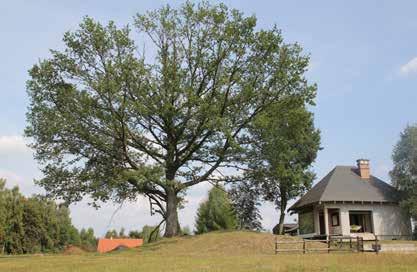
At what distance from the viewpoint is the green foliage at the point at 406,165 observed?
43.3 meters

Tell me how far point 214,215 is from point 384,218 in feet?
67.9

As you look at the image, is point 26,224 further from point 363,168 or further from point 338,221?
point 363,168

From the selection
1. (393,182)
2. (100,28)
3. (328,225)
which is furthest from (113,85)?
(393,182)

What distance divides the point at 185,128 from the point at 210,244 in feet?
27.1

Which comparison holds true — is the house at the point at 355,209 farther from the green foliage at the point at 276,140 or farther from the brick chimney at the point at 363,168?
the green foliage at the point at 276,140

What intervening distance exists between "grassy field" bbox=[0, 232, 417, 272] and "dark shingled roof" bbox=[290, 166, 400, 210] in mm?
13434

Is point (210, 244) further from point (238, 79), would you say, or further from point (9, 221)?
point (9, 221)

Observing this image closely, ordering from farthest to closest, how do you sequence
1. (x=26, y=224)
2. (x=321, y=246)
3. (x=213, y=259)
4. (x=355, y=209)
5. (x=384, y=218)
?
(x=26, y=224) → (x=384, y=218) → (x=355, y=209) → (x=321, y=246) → (x=213, y=259)

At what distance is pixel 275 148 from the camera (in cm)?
3406

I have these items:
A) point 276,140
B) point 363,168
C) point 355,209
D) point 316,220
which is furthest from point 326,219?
point 276,140

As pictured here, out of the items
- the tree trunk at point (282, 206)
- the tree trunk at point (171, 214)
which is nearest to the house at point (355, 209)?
the tree trunk at point (282, 206)

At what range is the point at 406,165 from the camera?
145 ft

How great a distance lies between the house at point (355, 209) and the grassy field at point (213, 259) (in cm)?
1340

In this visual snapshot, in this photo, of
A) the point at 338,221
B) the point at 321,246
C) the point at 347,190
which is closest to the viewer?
the point at 321,246
